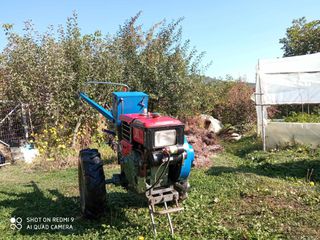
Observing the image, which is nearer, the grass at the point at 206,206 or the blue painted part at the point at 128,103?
the grass at the point at 206,206

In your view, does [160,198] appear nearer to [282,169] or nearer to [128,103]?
[128,103]

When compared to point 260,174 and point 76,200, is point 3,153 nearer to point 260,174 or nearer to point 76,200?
point 76,200

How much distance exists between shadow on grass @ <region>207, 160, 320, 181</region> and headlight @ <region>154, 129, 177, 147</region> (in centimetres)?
320

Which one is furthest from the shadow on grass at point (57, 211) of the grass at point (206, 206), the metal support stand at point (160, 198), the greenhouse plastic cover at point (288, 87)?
the greenhouse plastic cover at point (288, 87)

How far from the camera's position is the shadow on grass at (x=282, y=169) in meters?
6.79

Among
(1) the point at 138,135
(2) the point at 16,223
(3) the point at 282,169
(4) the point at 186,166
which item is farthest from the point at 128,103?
(3) the point at 282,169

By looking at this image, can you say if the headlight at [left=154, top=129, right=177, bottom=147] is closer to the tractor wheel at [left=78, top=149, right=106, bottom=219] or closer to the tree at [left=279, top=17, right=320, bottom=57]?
the tractor wheel at [left=78, top=149, right=106, bottom=219]

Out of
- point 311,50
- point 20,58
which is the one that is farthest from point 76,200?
point 311,50

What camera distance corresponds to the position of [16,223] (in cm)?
451

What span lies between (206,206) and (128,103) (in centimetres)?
185

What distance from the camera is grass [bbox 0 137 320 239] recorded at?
4062 mm

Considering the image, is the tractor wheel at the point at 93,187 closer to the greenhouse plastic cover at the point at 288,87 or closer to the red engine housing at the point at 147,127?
the red engine housing at the point at 147,127

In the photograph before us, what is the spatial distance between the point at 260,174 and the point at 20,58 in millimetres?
6859

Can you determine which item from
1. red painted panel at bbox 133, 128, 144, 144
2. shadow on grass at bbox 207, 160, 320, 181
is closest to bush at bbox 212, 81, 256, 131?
shadow on grass at bbox 207, 160, 320, 181
